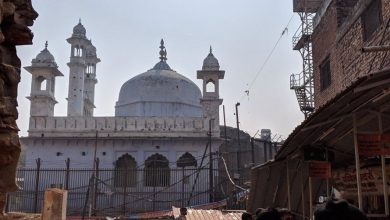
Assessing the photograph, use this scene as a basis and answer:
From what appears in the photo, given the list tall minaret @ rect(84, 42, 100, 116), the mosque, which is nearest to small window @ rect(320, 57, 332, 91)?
the mosque

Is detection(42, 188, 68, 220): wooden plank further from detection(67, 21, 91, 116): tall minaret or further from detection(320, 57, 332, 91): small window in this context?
detection(67, 21, 91, 116): tall minaret

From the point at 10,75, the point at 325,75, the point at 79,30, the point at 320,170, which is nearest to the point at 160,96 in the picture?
the point at 79,30

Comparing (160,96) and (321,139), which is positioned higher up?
(160,96)

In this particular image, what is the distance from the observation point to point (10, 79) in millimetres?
4699

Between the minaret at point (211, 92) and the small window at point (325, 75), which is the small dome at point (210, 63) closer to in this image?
the minaret at point (211, 92)

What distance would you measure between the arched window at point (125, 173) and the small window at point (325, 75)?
958cm

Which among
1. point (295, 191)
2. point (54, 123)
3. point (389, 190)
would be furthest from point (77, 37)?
point (389, 190)

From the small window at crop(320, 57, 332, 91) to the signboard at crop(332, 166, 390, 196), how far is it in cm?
675

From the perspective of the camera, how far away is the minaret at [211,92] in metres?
24.2

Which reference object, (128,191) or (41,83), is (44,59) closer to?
(41,83)

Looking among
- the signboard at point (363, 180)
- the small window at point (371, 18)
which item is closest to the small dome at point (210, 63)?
the small window at point (371, 18)

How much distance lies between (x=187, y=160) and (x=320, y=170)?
16.4 meters

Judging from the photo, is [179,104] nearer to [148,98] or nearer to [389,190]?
[148,98]

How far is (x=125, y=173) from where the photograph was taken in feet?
70.2
